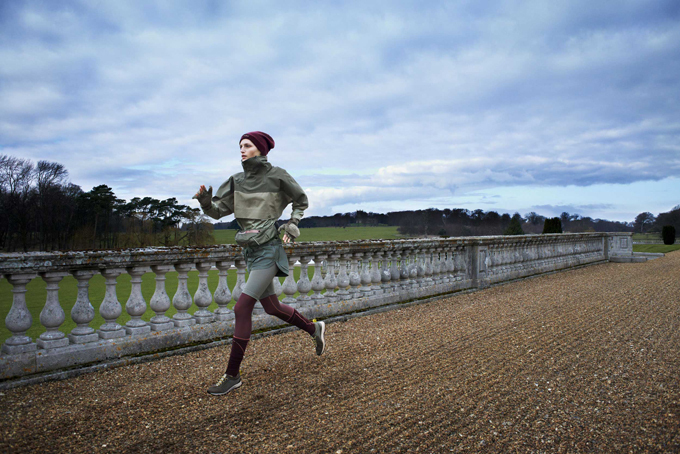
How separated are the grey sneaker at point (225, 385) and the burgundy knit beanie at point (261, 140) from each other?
6.05ft

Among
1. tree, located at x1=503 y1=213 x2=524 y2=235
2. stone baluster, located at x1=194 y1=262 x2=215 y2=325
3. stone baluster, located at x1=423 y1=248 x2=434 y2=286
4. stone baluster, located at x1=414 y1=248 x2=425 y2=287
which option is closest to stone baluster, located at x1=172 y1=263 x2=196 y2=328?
stone baluster, located at x1=194 y1=262 x2=215 y2=325

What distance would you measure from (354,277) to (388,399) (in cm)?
321

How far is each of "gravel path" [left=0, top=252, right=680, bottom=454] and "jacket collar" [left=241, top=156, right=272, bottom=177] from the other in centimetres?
179

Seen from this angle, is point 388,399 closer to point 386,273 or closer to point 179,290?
point 179,290

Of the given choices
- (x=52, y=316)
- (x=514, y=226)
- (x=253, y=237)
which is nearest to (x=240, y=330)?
(x=253, y=237)

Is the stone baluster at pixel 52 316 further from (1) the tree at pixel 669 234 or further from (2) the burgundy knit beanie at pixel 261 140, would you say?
(1) the tree at pixel 669 234

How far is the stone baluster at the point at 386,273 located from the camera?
6773mm

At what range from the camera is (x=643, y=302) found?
7.25 metres

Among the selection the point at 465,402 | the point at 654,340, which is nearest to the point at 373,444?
the point at 465,402

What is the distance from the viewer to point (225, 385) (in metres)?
3.18

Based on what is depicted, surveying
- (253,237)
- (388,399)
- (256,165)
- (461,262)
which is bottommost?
(388,399)

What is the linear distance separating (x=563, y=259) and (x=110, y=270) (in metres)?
14.0

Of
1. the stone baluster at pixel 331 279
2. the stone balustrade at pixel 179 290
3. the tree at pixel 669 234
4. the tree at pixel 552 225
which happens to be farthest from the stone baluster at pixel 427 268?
the tree at pixel 669 234

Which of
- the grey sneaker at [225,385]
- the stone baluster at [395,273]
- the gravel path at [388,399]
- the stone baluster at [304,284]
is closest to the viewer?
the gravel path at [388,399]
